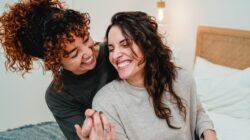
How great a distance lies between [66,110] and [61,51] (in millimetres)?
308

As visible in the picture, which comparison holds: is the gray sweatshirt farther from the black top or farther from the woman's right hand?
the woman's right hand

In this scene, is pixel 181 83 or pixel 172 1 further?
pixel 172 1

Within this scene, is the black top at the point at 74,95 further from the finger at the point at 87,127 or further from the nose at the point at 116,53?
the finger at the point at 87,127

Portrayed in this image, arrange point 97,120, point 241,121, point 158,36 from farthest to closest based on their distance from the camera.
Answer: point 241,121
point 158,36
point 97,120

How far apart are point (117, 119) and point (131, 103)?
0.09 m

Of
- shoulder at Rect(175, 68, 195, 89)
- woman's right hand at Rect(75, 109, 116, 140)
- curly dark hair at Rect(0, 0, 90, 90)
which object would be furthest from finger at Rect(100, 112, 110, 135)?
shoulder at Rect(175, 68, 195, 89)

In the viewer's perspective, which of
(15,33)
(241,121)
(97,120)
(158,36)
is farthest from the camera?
(241,121)

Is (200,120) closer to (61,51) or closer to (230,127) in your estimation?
(230,127)

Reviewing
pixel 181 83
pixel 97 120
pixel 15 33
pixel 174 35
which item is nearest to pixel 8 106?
pixel 174 35

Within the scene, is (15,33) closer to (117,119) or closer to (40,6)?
(40,6)

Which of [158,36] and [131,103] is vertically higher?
[158,36]

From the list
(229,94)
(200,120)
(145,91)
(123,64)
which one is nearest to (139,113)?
(145,91)

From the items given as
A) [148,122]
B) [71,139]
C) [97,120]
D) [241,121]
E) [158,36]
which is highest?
[158,36]

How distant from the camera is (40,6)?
1.28 m
